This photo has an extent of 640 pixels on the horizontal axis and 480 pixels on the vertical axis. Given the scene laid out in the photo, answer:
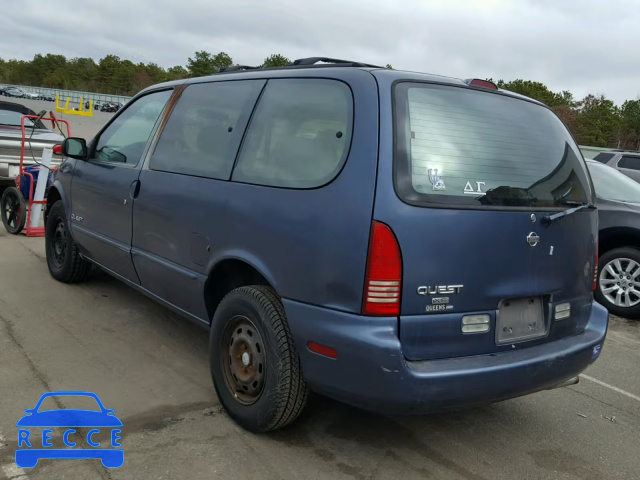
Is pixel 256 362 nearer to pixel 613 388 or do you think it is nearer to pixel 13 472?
pixel 13 472

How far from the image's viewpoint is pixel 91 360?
3746mm

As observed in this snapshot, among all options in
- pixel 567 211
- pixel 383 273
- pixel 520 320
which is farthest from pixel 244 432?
pixel 567 211

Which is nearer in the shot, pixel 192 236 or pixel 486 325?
pixel 486 325

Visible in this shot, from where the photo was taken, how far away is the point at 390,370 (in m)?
2.38

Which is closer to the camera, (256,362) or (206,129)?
(256,362)

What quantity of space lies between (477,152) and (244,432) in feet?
6.09

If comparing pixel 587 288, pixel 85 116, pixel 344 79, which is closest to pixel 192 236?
pixel 344 79

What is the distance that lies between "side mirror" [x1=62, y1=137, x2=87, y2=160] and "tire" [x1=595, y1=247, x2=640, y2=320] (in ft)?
17.4

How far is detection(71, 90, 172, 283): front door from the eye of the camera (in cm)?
408

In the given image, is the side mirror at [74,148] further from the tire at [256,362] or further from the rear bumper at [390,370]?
the rear bumper at [390,370]

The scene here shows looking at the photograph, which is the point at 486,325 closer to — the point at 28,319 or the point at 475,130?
the point at 475,130

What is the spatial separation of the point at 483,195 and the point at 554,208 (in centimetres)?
49

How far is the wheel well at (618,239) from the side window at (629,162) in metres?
8.30

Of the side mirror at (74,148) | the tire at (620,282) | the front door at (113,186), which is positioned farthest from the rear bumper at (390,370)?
the tire at (620,282)
